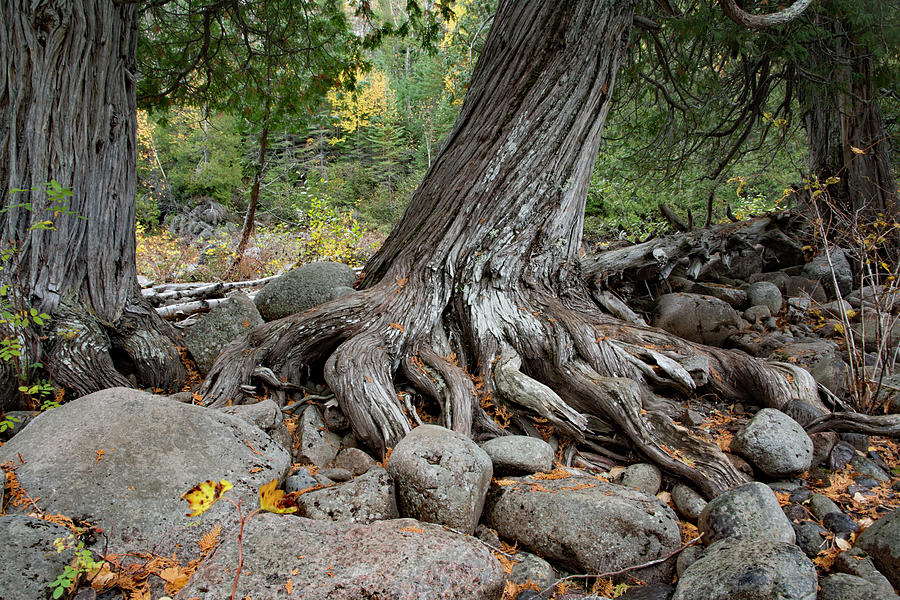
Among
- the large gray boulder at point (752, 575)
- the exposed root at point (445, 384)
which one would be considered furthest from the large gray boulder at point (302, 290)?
the large gray boulder at point (752, 575)

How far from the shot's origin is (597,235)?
11.7m

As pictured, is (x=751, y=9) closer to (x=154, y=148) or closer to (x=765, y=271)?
(x=765, y=271)

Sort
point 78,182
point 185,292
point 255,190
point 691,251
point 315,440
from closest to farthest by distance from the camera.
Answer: point 315,440 < point 78,182 < point 185,292 < point 691,251 < point 255,190

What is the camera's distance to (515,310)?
402cm

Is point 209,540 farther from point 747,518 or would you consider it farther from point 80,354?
point 747,518

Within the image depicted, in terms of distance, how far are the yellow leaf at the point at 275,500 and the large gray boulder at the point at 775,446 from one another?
261cm

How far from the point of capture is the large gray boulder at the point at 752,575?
168 centimetres

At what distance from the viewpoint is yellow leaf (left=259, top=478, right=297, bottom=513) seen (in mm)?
2275

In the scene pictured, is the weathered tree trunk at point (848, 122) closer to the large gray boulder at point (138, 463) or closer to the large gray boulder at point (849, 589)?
the large gray boulder at point (849, 589)

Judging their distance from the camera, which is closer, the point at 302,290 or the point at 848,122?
the point at 302,290

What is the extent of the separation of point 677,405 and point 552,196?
2.06 meters

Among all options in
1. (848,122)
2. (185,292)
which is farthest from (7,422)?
(848,122)

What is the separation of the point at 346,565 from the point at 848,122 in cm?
787

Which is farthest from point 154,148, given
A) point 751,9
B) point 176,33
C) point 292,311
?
point 751,9
